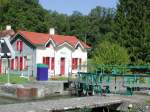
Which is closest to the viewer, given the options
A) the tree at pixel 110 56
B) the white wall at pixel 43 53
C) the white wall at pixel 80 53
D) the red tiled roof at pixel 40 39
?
the tree at pixel 110 56

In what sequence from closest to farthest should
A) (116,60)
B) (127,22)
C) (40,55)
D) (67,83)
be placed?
(67,83) → (116,60) → (40,55) → (127,22)

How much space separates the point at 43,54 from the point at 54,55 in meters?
1.77

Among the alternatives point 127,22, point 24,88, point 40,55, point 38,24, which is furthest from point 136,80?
point 38,24

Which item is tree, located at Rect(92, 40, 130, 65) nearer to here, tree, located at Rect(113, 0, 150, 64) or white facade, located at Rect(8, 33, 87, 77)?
white facade, located at Rect(8, 33, 87, 77)

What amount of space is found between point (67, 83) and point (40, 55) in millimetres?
13756

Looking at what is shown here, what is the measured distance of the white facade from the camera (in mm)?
44844

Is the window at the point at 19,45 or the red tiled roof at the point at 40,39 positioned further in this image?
the window at the point at 19,45

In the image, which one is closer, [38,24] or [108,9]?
[38,24]

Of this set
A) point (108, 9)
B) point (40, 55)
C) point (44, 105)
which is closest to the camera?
point (44, 105)

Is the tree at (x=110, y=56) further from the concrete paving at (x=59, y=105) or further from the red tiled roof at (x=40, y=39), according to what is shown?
→ the concrete paving at (x=59, y=105)

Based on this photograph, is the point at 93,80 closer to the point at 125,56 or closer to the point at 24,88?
the point at 24,88

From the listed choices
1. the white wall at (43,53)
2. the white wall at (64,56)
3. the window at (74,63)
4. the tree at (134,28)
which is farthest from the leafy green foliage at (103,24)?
the white wall at (43,53)

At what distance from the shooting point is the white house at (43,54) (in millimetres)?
44906

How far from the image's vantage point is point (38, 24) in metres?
72.8
